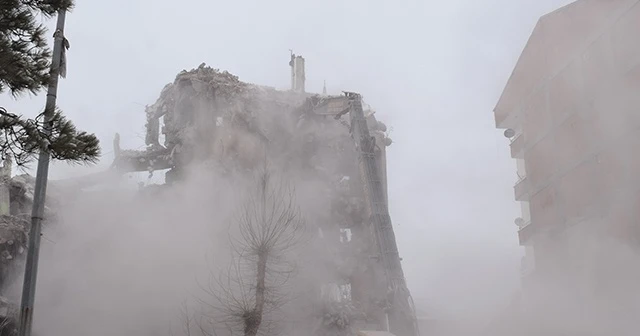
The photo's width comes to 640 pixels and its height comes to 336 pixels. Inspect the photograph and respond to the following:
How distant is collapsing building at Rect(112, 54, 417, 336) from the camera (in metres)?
22.4

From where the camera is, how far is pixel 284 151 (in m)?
25.4

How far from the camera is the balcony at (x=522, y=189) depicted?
81.9ft

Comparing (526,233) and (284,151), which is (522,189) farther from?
(284,151)

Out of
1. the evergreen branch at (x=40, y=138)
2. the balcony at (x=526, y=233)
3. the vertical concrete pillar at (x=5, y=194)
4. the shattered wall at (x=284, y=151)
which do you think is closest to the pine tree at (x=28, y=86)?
the evergreen branch at (x=40, y=138)

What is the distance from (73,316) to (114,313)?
1042 millimetres

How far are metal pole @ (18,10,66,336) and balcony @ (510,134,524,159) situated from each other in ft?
67.2

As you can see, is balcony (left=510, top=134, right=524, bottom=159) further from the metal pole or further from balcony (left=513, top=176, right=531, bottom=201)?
the metal pole

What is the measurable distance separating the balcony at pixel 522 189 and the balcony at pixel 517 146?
3.25 feet

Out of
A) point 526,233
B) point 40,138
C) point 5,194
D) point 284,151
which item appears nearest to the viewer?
point 40,138

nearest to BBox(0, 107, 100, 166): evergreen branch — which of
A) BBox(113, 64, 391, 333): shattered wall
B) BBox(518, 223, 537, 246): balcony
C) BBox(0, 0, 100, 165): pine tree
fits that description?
BBox(0, 0, 100, 165): pine tree

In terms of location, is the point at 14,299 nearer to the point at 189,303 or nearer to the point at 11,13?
the point at 189,303

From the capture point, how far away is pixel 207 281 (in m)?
18.4

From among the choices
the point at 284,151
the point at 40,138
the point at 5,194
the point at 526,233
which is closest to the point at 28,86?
the point at 40,138

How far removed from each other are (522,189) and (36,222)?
2145 cm
